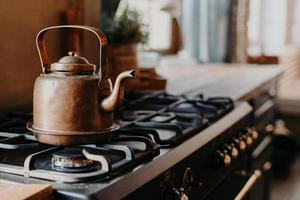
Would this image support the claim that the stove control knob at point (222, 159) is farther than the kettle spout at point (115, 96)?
Yes

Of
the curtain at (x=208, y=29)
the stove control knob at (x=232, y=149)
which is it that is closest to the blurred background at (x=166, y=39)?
the curtain at (x=208, y=29)

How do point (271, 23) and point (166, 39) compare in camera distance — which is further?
point (271, 23)

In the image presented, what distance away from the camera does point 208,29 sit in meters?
3.39

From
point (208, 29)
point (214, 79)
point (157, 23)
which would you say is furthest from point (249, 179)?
point (157, 23)

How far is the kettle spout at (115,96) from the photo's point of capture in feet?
2.77

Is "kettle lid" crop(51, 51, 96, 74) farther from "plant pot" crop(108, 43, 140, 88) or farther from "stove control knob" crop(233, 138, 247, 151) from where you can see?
"plant pot" crop(108, 43, 140, 88)

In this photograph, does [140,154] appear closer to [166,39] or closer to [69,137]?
[69,137]

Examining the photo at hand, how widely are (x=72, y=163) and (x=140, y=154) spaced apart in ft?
0.52

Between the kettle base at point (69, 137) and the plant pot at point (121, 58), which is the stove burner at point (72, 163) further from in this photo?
the plant pot at point (121, 58)

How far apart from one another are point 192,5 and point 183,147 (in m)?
2.47

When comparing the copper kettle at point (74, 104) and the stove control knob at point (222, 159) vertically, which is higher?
the copper kettle at point (74, 104)

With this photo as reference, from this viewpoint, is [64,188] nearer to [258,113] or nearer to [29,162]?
[29,162]

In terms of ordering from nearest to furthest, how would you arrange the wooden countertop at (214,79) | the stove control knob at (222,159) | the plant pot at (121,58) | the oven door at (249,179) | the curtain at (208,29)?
the stove control knob at (222,159) → the oven door at (249,179) → the plant pot at (121,58) → the wooden countertop at (214,79) → the curtain at (208,29)

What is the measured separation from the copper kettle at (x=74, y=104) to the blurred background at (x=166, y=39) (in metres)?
0.50
